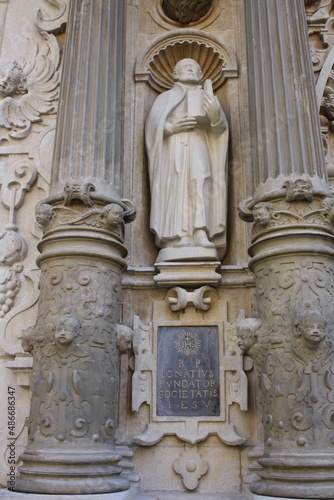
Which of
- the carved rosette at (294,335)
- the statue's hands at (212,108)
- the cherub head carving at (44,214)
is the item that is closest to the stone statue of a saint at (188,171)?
the statue's hands at (212,108)

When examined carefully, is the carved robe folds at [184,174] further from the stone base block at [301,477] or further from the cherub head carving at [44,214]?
the stone base block at [301,477]

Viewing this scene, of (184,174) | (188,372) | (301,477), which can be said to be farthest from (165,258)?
(301,477)

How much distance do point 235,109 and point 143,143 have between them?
978 mm

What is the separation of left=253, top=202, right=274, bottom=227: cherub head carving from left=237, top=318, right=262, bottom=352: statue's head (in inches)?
28.2

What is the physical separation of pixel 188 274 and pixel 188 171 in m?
1.00

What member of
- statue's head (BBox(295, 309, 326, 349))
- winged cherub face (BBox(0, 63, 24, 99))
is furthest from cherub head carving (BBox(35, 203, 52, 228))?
winged cherub face (BBox(0, 63, 24, 99))

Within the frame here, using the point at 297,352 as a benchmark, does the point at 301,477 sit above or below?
below

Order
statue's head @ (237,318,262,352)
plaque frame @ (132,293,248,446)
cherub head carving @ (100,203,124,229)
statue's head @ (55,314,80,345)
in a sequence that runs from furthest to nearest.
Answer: plaque frame @ (132,293,248,446)
cherub head carving @ (100,203,124,229)
statue's head @ (237,318,262,352)
statue's head @ (55,314,80,345)

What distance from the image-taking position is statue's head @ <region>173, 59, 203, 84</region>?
5.68m

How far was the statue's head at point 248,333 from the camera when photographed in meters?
4.20

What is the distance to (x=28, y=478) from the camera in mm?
3764

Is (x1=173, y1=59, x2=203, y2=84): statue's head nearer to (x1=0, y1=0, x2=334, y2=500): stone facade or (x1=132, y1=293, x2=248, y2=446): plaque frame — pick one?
(x1=0, y1=0, x2=334, y2=500): stone facade

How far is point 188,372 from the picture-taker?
477 cm

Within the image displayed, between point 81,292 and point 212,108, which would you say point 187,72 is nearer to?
point 212,108
